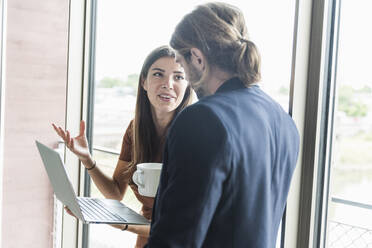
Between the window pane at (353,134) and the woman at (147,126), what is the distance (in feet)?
1.76

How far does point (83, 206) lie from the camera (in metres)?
1.19

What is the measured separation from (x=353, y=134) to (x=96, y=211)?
0.76m

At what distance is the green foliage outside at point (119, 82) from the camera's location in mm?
1966

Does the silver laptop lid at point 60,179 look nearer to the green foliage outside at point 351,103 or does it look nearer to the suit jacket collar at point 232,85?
the suit jacket collar at point 232,85

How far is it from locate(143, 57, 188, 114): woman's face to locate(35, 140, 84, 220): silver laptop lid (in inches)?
17.8

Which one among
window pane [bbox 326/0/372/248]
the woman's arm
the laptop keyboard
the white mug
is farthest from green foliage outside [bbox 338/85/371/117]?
the woman's arm

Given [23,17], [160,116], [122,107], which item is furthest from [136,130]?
[23,17]

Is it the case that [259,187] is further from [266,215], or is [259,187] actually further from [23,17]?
[23,17]

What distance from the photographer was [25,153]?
7.17ft

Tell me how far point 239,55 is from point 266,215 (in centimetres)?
34

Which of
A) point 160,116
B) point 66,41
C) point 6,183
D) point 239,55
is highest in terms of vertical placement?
point 66,41

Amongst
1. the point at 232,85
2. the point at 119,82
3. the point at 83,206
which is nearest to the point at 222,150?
the point at 232,85

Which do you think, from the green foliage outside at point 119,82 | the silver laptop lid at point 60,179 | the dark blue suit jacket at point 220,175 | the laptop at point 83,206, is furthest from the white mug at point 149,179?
the green foliage outside at point 119,82

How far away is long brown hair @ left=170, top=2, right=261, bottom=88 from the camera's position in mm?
905
